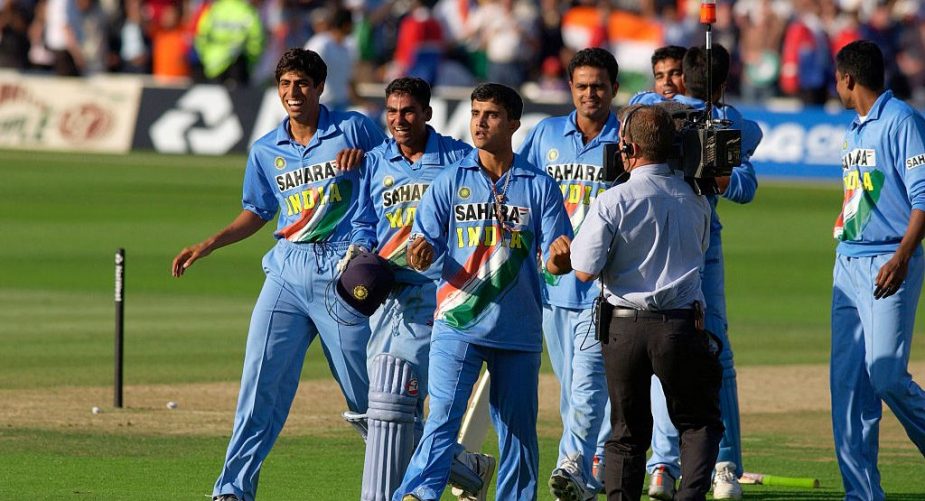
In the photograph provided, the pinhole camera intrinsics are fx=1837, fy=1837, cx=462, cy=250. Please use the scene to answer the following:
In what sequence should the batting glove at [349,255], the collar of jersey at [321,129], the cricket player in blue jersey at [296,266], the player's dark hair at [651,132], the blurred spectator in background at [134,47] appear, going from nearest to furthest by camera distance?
1. the player's dark hair at [651,132]
2. the batting glove at [349,255]
3. the cricket player in blue jersey at [296,266]
4. the collar of jersey at [321,129]
5. the blurred spectator in background at [134,47]

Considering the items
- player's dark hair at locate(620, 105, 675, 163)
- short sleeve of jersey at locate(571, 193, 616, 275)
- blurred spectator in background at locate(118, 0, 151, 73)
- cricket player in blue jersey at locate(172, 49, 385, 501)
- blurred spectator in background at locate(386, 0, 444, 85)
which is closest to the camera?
short sleeve of jersey at locate(571, 193, 616, 275)

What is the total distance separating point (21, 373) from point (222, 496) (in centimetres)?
530

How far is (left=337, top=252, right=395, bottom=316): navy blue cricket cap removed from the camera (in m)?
8.88

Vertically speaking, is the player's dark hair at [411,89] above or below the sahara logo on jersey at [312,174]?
above

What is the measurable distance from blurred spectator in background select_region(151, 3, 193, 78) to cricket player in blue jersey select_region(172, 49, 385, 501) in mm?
23640

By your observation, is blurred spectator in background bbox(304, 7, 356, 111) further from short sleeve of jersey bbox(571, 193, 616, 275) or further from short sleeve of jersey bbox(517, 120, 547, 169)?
short sleeve of jersey bbox(571, 193, 616, 275)

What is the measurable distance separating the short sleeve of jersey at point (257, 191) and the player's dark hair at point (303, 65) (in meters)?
0.48

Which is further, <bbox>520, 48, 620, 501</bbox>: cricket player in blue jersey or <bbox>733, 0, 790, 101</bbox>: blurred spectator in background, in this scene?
<bbox>733, 0, 790, 101</bbox>: blurred spectator in background

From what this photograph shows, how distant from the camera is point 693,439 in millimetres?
8375

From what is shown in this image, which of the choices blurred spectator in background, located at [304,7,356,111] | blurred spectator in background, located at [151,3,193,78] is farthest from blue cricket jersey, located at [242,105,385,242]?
blurred spectator in background, located at [151,3,193,78]

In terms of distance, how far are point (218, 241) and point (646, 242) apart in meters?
2.50

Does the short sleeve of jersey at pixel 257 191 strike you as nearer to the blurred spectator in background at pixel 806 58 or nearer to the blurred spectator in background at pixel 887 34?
the blurred spectator in background at pixel 806 58

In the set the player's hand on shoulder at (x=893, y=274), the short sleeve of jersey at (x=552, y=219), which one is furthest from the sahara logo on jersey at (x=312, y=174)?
the player's hand on shoulder at (x=893, y=274)

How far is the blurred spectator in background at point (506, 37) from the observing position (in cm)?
3316
